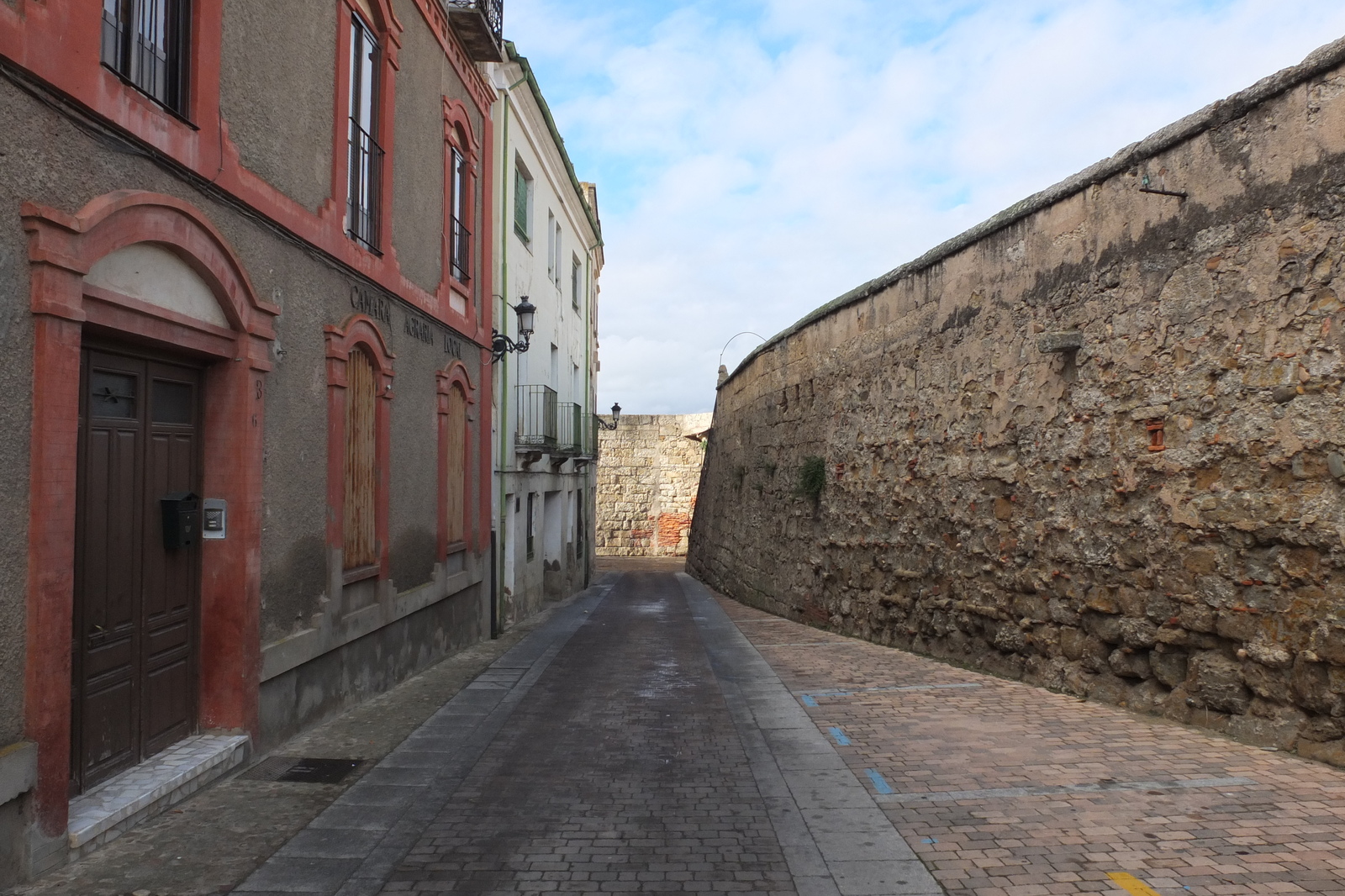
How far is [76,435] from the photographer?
13.9 ft

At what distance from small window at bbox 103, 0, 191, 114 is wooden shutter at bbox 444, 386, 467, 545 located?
16.5 ft

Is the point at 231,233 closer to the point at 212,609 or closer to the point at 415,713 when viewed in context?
the point at 212,609

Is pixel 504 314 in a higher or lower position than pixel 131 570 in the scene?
higher

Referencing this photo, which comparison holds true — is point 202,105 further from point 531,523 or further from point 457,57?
point 531,523

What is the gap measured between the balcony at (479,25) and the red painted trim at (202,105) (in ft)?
5.58

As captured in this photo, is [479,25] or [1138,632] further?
[479,25]

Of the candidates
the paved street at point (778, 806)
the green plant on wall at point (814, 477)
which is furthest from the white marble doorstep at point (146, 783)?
the green plant on wall at point (814, 477)

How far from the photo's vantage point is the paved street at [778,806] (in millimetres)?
3918

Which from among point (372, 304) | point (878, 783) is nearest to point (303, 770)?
point (878, 783)

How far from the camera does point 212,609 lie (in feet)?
18.4

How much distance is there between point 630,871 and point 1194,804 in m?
2.89

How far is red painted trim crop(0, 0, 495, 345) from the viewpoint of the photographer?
3930 millimetres

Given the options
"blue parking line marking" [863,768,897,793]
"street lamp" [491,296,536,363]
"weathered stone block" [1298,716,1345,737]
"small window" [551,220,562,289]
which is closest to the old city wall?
"weathered stone block" [1298,716,1345,737]

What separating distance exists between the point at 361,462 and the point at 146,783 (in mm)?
3384
